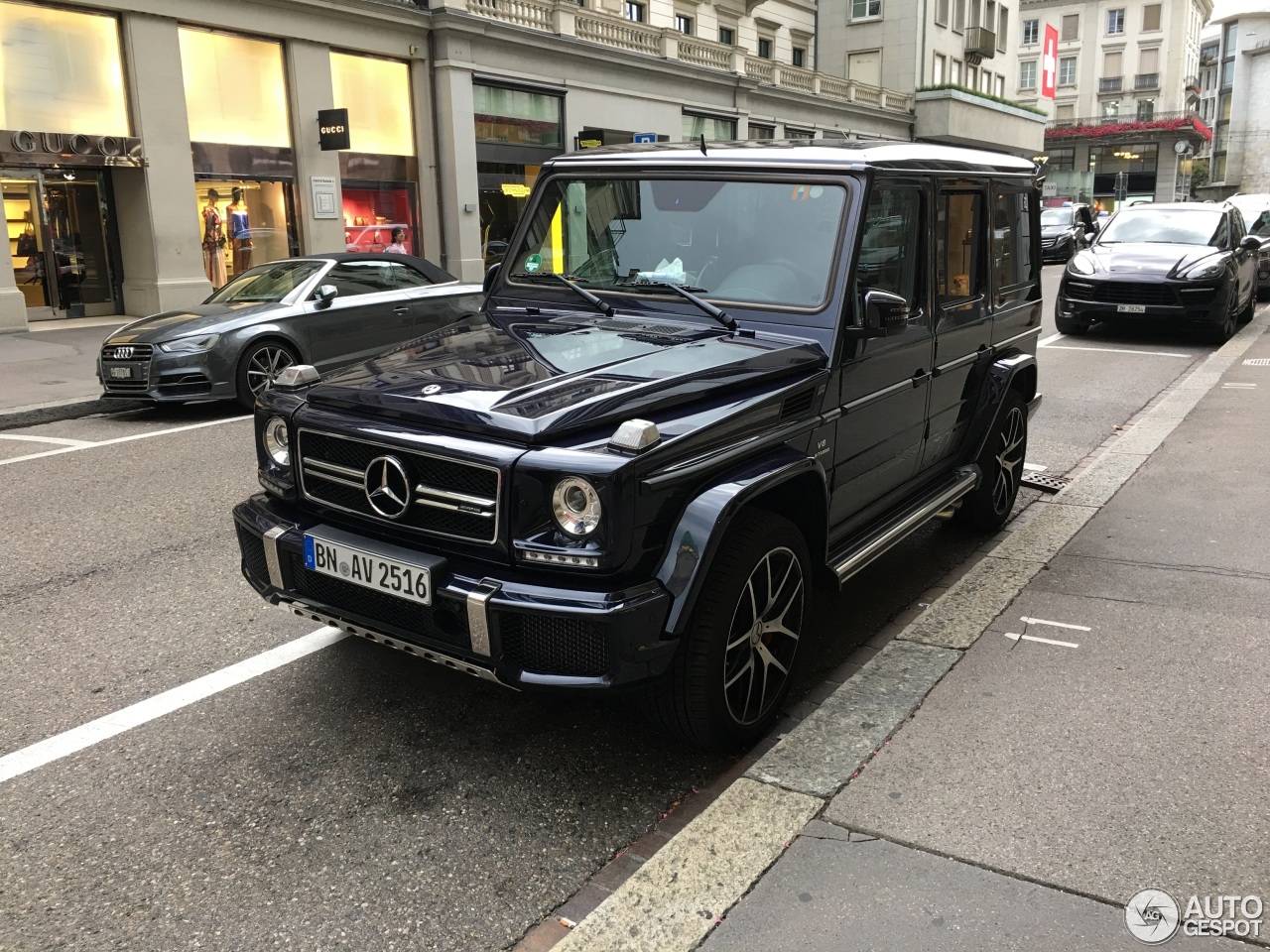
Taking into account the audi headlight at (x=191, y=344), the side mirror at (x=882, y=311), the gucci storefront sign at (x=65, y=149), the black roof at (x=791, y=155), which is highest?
the gucci storefront sign at (x=65, y=149)

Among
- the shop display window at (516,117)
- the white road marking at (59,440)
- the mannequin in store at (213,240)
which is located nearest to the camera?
the white road marking at (59,440)

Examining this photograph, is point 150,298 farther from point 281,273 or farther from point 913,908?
point 913,908

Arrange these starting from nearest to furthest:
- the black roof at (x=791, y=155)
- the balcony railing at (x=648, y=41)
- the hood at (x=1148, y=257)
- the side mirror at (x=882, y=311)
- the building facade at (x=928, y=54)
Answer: the side mirror at (x=882, y=311), the black roof at (x=791, y=155), the hood at (x=1148, y=257), the balcony railing at (x=648, y=41), the building facade at (x=928, y=54)

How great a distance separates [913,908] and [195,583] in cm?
380

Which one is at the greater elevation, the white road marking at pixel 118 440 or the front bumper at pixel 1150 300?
the front bumper at pixel 1150 300

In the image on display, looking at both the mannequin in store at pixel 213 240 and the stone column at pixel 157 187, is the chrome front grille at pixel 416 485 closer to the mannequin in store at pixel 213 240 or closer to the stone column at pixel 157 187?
the stone column at pixel 157 187

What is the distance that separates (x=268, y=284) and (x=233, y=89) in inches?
380

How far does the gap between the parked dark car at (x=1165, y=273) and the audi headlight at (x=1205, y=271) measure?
12 millimetres

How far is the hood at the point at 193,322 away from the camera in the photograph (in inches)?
383

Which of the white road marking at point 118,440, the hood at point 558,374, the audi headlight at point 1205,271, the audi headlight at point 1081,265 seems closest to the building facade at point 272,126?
the white road marking at point 118,440

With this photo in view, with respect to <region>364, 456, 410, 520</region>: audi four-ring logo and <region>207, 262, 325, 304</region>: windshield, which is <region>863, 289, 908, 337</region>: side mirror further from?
<region>207, 262, 325, 304</region>: windshield

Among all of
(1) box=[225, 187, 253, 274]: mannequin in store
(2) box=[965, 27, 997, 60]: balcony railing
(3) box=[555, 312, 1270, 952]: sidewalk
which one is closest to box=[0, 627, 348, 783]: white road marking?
(3) box=[555, 312, 1270, 952]: sidewalk

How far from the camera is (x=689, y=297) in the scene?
4.08 m

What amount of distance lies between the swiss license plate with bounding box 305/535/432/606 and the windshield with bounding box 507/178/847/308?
1695mm
